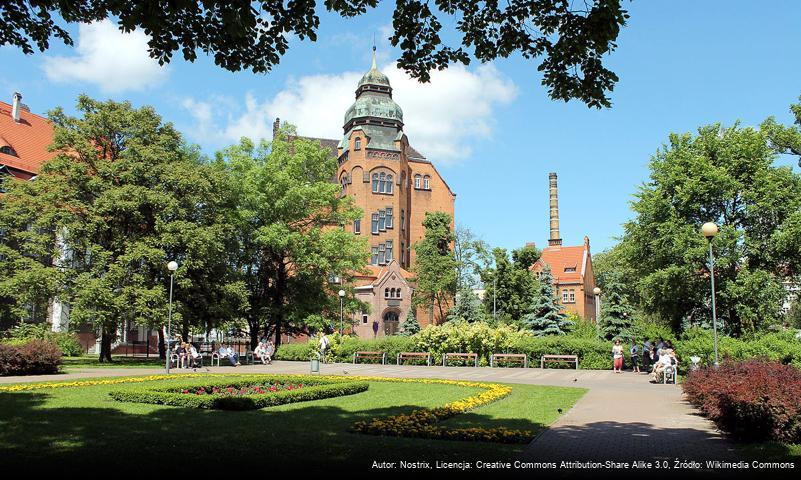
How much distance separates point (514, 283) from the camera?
5416 cm

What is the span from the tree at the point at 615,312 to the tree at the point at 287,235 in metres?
16.5

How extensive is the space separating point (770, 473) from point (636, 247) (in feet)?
99.2

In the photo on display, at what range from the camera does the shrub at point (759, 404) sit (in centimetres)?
939

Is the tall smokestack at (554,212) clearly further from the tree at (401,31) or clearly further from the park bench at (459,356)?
the tree at (401,31)

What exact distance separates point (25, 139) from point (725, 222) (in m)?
48.8

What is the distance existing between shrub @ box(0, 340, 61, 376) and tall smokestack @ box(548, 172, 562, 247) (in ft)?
247

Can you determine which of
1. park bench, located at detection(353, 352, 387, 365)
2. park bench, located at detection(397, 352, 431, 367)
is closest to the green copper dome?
park bench, located at detection(353, 352, 387, 365)

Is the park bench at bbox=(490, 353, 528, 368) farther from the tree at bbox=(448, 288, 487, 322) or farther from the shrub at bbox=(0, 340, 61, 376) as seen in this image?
the tree at bbox=(448, 288, 487, 322)

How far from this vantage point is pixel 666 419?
12.2 meters

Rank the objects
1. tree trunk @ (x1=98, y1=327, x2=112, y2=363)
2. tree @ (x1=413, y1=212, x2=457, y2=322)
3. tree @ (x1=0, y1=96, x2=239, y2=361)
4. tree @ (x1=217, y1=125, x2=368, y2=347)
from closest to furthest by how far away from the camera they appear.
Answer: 1. tree @ (x1=0, y1=96, x2=239, y2=361)
2. tree trunk @ (x1=98, y1=327, x2=112, y2=363)
3. tree @ (x1=217, y1=125, x2=368, y2=347)
4. tree @ (x1=413, y1=212, x2=457, y2=322)

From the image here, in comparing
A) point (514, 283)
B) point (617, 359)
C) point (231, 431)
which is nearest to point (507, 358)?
point (617, 359)

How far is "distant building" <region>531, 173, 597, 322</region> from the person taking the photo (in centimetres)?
8325

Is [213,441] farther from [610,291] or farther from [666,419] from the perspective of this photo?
[610,291]

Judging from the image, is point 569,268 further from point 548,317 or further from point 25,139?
point 25,139
